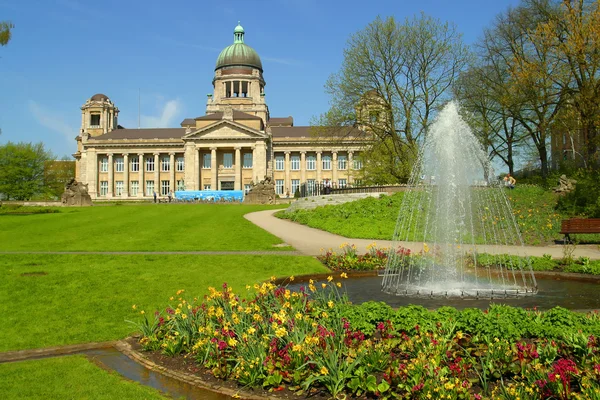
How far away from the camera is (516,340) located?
6.43 m

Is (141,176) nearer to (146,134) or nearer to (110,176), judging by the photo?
(110,176)

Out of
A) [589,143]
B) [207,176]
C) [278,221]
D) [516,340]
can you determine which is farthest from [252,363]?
[207,176]

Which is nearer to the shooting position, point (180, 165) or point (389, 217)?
point (389, 217)

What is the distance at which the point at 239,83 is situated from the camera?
9575 cm

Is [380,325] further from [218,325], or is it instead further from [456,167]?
[456,167]

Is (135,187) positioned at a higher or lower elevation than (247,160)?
lower

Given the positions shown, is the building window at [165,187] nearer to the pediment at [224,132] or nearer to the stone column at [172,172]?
the stone column at [172,172]

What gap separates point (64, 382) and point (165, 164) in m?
87.7

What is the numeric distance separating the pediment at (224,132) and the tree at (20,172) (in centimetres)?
2447

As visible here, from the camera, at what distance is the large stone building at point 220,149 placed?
264 ft

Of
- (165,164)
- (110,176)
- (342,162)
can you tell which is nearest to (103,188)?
(110,176)

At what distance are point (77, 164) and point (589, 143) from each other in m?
92.4

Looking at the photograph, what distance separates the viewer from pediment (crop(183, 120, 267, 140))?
79.2 meters

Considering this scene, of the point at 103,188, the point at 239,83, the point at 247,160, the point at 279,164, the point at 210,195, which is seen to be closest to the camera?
the point at 210,195
